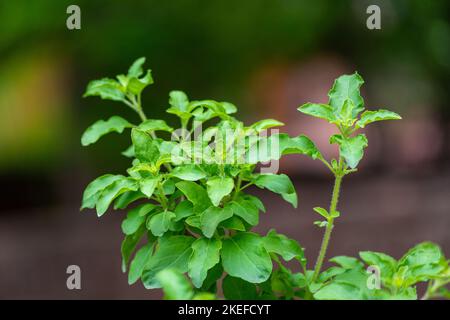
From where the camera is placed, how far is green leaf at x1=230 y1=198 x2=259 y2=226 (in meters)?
0.94

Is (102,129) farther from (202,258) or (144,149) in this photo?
(202,258)

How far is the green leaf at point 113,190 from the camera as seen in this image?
942 mm

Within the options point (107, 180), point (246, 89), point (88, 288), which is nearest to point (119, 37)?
point (246, 89)

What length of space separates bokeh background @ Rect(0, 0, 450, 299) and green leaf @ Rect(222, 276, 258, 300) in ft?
9.12

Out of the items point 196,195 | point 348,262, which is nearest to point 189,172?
point 196,195

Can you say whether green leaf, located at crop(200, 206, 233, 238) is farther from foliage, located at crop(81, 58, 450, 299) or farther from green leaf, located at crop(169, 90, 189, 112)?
green leaf, located at crop(169, 90, 189, 112)

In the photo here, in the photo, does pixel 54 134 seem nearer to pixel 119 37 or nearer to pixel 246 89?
pixel 119 37

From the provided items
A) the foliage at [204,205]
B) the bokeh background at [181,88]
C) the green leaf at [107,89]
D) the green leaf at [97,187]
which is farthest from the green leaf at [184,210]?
the bokeh background at [181,88]

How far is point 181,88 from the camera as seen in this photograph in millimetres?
4473

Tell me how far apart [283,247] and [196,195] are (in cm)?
16

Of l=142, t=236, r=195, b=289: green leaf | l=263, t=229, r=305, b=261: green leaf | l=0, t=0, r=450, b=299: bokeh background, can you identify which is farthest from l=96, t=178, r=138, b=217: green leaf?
l=0, t=0, r=450, b=299: bokeh background

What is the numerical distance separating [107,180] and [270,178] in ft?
0.86

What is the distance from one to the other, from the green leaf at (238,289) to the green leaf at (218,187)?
210 millimetres

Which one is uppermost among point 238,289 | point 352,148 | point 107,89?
point 107,89
